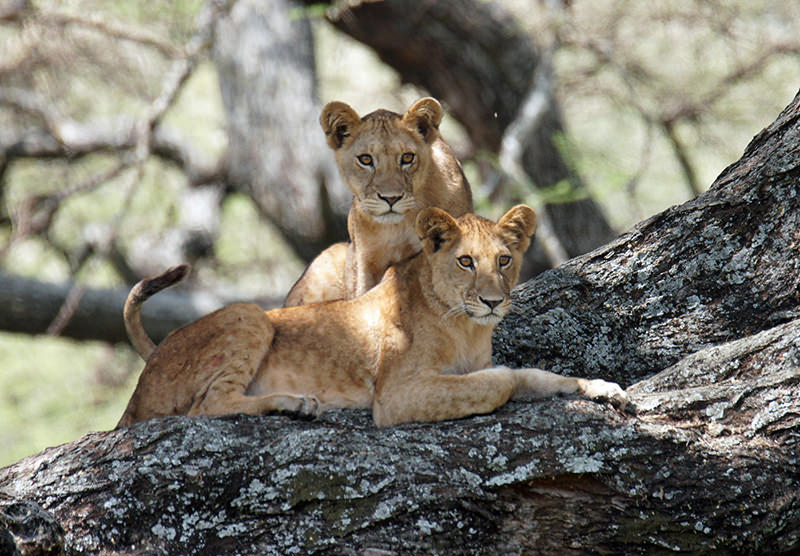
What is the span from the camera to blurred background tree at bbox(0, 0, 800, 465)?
407 inches

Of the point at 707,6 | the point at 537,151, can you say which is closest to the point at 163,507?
the point at 537,151

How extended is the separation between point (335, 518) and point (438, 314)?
152 cm

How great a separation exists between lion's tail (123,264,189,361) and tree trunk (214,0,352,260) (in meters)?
5.10

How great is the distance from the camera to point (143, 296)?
5.16 meters

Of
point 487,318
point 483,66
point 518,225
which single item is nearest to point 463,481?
point 487,318

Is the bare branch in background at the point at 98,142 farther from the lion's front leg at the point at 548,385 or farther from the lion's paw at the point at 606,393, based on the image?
the lion's paw at the point at 606,393

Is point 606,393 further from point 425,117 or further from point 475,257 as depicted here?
point 425,117

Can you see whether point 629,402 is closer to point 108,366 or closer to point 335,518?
point 335,518

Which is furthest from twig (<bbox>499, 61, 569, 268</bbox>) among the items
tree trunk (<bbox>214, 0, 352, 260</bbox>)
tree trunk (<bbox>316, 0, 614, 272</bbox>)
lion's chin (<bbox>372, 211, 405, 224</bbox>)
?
lion's chin (<bbox>372, 211, 405, 224</bbox>)

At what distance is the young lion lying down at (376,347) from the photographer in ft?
14.9

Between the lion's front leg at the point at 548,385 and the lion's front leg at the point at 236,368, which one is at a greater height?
the lion's front leg at the point at 236,368

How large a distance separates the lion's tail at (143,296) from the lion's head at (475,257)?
1.25m

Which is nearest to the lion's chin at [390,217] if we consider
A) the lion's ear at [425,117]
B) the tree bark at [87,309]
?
the lion's ear at [425,117]

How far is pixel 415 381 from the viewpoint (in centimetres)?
452
